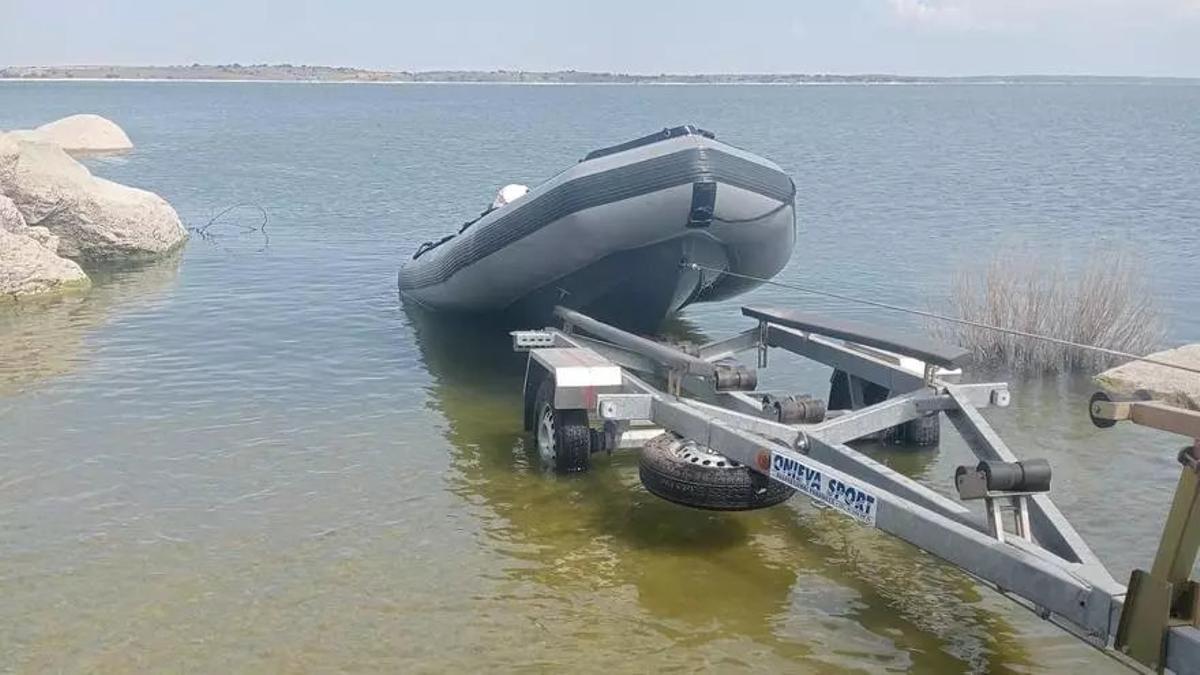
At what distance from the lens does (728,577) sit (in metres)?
6.73

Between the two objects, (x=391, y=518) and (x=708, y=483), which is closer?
(x=708, y=483)

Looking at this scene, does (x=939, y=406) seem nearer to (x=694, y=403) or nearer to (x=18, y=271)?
(x=694, y=403)

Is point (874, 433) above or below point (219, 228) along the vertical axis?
above

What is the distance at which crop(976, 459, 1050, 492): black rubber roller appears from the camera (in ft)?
16.9

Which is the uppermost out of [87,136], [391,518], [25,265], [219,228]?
[87,136]

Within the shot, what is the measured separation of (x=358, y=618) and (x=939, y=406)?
12.0ft

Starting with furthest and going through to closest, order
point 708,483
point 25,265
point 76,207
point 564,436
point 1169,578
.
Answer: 1. point 76,207
2. point 25,265
3. point 564,436
4. point 708,483
5. point 1169,578

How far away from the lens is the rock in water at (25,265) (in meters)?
15.7

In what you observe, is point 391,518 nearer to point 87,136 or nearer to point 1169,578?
point 1169,578

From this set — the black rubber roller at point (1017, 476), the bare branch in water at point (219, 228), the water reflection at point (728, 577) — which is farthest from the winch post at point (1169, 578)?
the bare branch in water at point (219, 228)

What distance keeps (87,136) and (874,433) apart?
55796mm

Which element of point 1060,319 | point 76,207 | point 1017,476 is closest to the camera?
point 1017,476

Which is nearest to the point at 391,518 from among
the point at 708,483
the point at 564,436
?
the point at 564,436

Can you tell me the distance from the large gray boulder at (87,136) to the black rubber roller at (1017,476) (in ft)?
182
